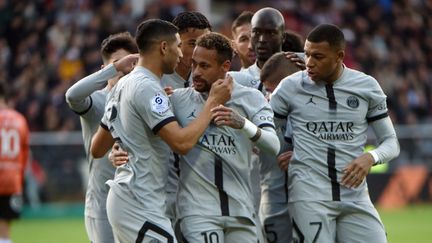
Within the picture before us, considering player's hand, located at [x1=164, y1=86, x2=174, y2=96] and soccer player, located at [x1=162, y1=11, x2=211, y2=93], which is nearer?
player's hand, located at [x1=164, y1=86, x2=174, y2=96]

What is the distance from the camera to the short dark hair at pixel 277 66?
29.0 feet

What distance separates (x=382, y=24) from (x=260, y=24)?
17.3 meters

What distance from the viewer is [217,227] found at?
765cm

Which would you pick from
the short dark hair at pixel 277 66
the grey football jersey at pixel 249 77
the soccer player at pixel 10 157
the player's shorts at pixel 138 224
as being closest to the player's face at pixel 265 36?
the grey football jersey at pixel 249 77

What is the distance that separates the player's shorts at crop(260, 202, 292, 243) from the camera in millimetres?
8859

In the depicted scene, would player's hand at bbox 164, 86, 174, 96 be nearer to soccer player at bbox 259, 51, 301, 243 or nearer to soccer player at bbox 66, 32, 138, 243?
soccer player at bbox 66, 32, 138, 243

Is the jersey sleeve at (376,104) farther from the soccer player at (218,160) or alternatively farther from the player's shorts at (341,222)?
the soccer player at (218,160)

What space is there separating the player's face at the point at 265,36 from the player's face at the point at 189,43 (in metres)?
0.75

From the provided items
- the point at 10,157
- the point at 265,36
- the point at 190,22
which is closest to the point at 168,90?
the point at 190,22

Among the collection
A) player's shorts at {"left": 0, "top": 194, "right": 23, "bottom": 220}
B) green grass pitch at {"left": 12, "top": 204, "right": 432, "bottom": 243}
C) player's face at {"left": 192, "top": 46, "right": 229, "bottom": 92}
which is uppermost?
player's face at {"left": 192, "top": 46, "right": 229, "bottom": 92}

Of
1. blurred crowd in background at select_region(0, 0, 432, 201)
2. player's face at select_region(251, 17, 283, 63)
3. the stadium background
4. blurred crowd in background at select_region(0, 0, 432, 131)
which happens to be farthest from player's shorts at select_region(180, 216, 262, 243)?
blurred crowd in background at select_region(0, 0, 432, 131)

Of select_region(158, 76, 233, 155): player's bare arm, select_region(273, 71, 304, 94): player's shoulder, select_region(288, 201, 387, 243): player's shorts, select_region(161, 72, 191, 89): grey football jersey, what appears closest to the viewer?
select_region(158, 76, 233, 155): player's bare arm

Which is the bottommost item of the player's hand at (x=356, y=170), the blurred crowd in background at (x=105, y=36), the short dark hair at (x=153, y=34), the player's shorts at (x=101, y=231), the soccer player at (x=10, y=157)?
the blurred crowd in background at (x=105, y=36)

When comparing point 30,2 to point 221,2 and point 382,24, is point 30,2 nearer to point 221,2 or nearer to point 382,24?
point 221,2
